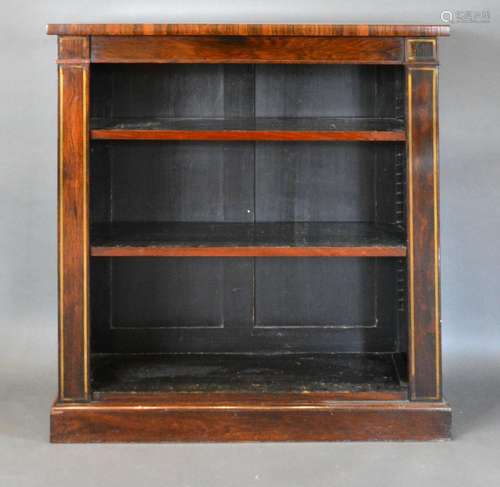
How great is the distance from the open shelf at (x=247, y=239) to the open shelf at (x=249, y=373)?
0.41 metres

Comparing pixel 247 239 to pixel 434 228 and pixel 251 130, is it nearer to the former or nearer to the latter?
pixel 251 130

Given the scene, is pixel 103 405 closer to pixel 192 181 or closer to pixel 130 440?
pixel 130 440

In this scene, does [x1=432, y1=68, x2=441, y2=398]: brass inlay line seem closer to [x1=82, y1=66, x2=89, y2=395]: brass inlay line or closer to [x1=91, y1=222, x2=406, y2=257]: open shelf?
[x1=91, y1=222, x2=406, y2=257]: open shelf

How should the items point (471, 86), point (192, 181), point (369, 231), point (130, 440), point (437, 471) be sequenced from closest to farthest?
point (437, 471), point (130, 440), point (369, 231), point (192, 181), point (471, 86)

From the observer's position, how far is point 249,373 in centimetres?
304

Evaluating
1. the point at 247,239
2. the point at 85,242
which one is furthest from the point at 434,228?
the point at 85,242

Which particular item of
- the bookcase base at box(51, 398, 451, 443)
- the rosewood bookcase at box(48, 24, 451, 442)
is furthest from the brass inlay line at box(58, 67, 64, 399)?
the bookcase base at box(51, 398, 451, 443)

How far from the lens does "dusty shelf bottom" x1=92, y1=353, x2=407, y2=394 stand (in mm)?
2863

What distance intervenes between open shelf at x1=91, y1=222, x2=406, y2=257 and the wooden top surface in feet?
1.98

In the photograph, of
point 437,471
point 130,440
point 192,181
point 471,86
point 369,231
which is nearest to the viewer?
point 437,471

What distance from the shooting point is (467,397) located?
312 centimetres

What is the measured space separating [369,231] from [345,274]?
0.98 feet

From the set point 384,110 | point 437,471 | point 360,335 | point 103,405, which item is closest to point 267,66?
point 384,110

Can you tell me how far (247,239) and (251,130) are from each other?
0.34 metres
